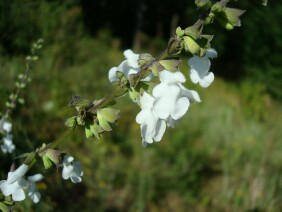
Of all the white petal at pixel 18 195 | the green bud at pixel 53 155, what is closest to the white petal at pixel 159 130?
the green bud at pixel 53 155

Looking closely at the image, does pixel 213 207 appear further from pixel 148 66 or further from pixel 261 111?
pixel 261 111

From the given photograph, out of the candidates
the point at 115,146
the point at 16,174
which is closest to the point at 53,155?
the point at 16,174

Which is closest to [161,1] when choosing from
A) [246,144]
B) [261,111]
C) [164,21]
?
[164,21]

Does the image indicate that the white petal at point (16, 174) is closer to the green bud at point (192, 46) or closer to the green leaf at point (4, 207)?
the green leaf at point (4, 207)

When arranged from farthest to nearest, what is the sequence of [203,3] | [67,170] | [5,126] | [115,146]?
Answer: [115,146] < [5,126] < [67,170] < [203,3]

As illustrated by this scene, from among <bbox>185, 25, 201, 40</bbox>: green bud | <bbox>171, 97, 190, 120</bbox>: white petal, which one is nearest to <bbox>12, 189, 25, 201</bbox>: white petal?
<bbox>171, 97, 190, 120</bbox>: white petal

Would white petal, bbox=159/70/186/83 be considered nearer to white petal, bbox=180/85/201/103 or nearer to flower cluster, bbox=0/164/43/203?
white petal, bbox=180/85/201/103

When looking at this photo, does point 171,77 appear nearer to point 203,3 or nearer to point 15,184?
point 203,3
